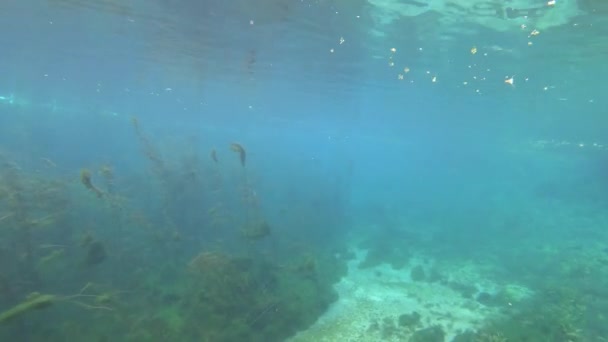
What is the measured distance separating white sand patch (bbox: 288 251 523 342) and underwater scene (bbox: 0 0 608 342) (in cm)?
10

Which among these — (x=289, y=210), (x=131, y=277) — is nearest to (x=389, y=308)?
(x=131, y=277)

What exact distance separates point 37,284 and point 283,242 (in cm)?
1075

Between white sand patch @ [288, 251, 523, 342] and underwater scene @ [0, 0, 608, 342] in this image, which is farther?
white sand patch @ [288, 251, 523, 342]

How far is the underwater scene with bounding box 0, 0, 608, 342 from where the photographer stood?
10.5m

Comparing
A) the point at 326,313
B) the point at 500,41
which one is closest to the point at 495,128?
the point at 500,41

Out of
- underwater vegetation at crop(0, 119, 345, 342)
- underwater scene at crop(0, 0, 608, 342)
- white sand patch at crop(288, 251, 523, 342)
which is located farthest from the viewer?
white sand patch at crop(288, 251, 523, 342)

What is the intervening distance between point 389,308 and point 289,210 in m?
12.3

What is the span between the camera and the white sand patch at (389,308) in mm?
11211

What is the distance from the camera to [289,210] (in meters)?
24.6

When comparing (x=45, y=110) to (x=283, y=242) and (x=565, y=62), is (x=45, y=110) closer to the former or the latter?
(x=283, y=242)

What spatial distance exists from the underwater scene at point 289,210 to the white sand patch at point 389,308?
99mm

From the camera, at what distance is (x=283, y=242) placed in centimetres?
1859

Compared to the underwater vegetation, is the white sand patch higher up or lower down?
lower down

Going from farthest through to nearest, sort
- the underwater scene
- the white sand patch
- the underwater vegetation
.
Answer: the white sand patch, the underwater scene, the underwater vegetation
